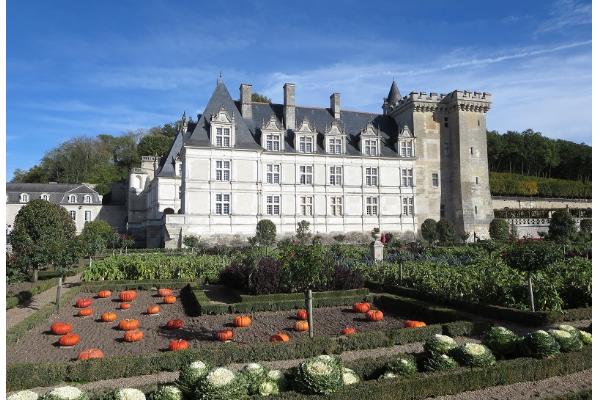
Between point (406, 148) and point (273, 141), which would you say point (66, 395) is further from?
point (406, 148)

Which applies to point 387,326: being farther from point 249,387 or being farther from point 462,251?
point 462,251

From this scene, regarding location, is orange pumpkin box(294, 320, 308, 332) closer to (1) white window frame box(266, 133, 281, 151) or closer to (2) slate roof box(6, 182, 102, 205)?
(1) white window frame box(266, 133, 281, 151)

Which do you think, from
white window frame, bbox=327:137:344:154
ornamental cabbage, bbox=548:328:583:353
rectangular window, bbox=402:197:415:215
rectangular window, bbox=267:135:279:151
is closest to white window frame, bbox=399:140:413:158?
rectangular window, bbox=402:197:415:215

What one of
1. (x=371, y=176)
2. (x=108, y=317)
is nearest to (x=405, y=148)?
(x=371, y=176)

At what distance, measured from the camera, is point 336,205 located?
34.9 m

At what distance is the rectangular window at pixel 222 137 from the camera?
3151 cm

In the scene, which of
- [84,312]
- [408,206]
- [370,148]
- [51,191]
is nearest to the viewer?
[84,312]

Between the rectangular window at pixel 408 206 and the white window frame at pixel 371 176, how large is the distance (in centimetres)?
293

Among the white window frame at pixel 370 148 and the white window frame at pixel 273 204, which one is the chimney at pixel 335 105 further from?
the white window frame at pixel 273 204

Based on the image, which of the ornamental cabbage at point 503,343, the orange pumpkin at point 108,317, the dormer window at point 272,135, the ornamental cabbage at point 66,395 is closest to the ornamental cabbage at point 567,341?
the ornamental cabbage at point 503,343

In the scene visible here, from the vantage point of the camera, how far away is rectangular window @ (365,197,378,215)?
1409 inches

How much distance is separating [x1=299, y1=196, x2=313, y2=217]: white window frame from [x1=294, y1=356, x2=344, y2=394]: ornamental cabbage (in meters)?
28.7

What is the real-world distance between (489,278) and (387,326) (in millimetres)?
3341

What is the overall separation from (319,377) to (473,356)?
223 centimetres
